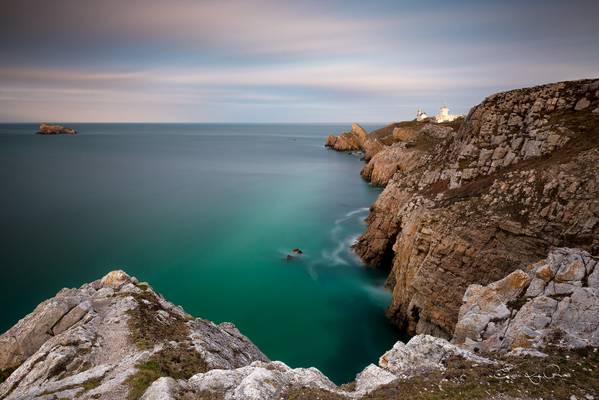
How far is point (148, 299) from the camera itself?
19.6 m

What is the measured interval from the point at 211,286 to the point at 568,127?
33.3m

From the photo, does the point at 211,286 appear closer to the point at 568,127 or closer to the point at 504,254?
the point at 504,254

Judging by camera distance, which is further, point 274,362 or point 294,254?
point 294,254

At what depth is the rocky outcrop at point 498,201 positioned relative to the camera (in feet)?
69.0

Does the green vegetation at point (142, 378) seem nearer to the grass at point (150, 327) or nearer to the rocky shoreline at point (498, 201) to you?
the grass at point (150, 327)

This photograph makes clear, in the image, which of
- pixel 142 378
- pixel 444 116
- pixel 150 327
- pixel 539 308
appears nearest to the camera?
pixel 142 378

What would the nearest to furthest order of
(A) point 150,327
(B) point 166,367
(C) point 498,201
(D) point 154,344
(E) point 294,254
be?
(B) point 166,367 → (D) point 154,344 → (A) point 150,327 → (C) point 498,201 → (E) point 294,254

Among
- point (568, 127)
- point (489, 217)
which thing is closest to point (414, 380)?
point (489, 217)

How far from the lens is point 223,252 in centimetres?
4188

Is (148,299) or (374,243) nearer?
(148,299)

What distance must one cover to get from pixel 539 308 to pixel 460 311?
4131 mm

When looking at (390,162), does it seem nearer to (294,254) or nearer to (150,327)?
(294,254)

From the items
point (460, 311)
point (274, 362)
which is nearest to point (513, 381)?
point (460, 311)

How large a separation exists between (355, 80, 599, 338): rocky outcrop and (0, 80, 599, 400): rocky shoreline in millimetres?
93
